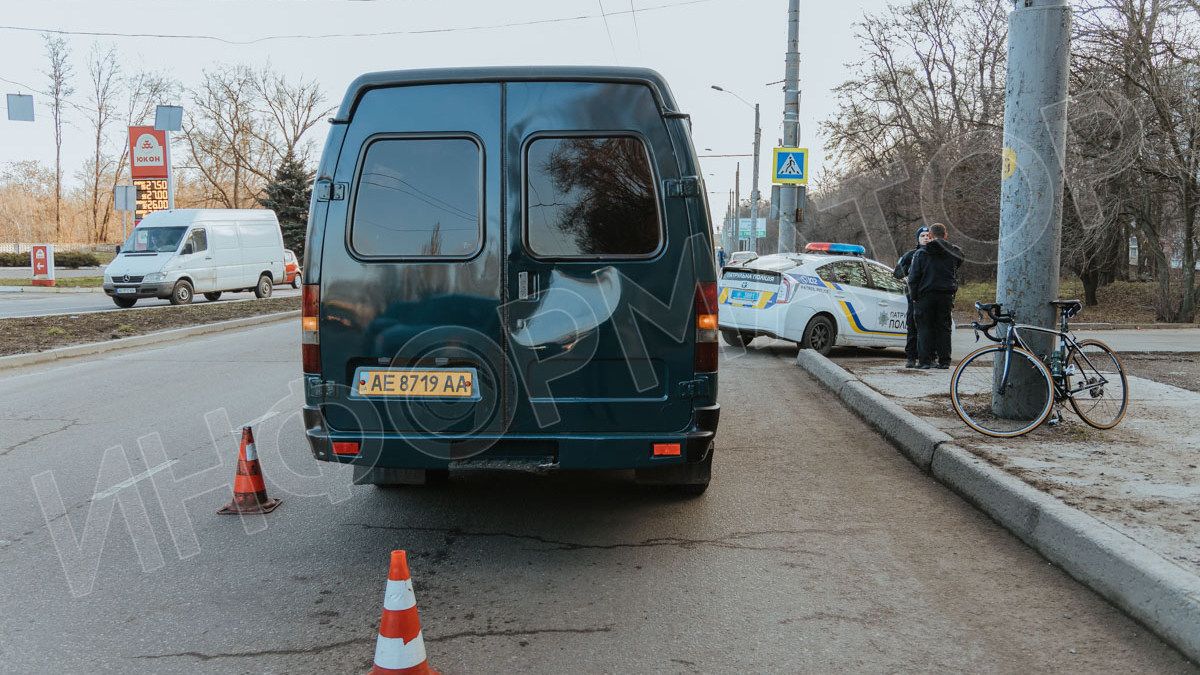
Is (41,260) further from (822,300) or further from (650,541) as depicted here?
(650,541)

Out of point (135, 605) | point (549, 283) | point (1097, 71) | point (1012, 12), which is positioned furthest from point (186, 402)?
point (1097, 71)

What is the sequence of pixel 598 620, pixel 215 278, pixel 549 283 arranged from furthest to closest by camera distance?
pixel 215 278 < pixel 549 283 < pixel 598 620

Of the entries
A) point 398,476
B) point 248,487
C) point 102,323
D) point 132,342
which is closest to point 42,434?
point 248,487

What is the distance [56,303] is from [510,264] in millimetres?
22379

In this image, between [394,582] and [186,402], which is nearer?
[394,582]

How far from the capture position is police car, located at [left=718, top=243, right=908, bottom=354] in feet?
41.7

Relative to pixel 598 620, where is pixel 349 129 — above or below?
above

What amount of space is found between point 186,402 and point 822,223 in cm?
5865

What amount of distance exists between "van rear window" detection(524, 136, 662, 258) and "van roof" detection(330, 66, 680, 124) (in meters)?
0.28

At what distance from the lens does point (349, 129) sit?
168 inches

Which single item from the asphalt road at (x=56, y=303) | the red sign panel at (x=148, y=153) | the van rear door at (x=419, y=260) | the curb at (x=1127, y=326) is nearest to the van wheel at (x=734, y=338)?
the curb at (x=1127, y=326)

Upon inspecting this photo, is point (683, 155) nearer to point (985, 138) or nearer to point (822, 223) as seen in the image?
point (985, 138)

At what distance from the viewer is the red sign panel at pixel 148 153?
3122cm

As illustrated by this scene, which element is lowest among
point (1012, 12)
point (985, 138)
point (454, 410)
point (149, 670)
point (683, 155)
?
point (149, 670)
